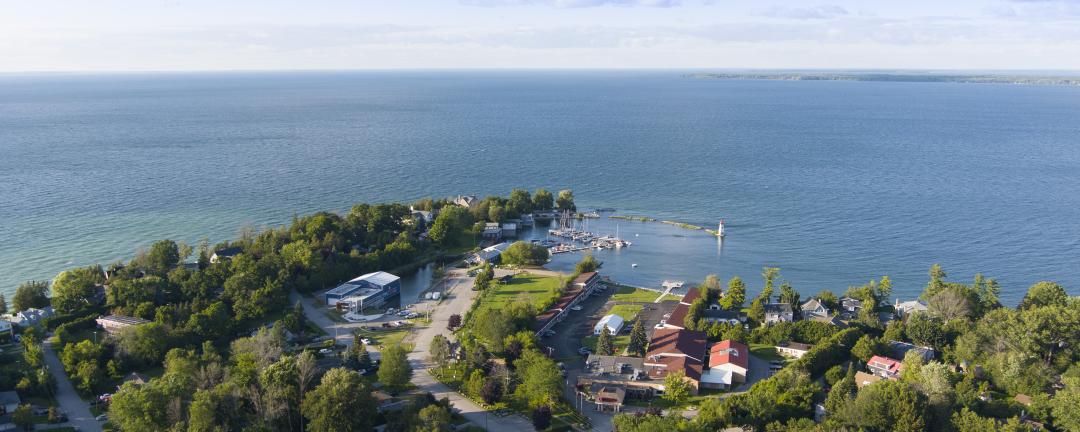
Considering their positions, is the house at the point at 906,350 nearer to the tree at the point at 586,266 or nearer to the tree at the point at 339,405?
the tree at the point at 586,266

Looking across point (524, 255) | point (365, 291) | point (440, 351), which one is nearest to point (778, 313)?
point (524, 255)

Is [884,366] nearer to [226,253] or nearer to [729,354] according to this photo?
[729,354]

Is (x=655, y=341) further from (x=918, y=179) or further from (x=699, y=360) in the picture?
(x=918, y=179)

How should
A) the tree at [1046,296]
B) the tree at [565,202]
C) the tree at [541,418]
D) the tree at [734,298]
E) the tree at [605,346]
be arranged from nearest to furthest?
the tree at [541,418] → the tree at [605,346] → the tree at [1046,296] → the tree at [734,298] → the tree at [565,202]

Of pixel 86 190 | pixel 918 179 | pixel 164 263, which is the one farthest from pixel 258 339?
pixel 918 179

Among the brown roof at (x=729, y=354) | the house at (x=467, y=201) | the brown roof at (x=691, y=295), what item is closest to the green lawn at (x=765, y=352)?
the brown roof at (x=729, y=354)

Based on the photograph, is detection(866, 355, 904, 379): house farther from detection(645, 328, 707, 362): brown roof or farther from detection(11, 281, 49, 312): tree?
detection(11, 281, 49, 312): tree
